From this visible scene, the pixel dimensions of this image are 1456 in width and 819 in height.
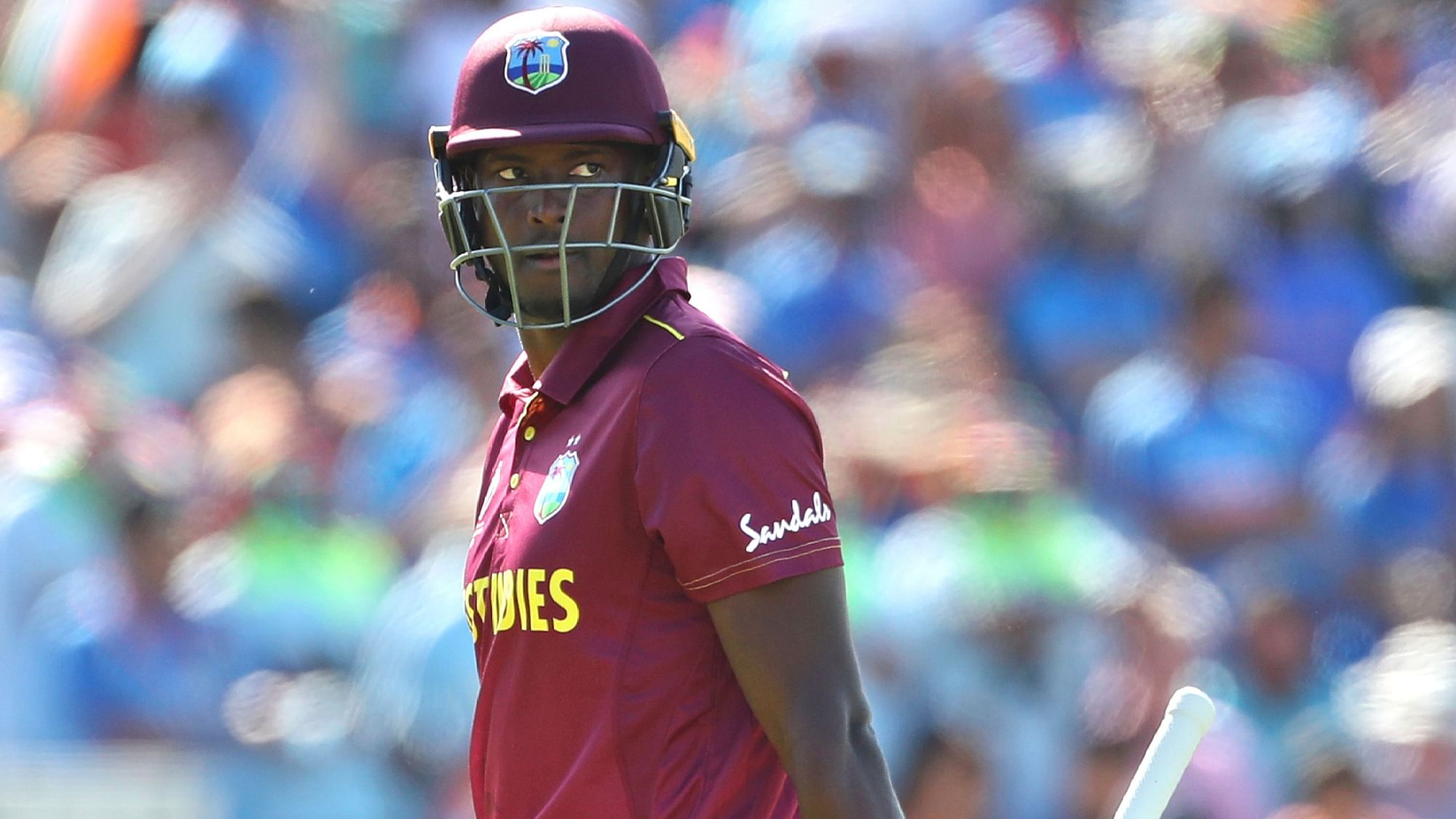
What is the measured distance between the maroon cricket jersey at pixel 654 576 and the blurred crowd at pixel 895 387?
172 cm

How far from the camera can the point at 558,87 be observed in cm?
172

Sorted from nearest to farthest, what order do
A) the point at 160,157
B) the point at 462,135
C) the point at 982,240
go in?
1. the point at 462,135
2. the point at 982,240
3. the point at 160,157

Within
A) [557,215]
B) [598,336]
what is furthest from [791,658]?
[557,215]

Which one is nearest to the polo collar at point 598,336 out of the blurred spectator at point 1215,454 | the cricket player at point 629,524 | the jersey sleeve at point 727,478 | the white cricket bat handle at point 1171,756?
the cricket player at point 629,524

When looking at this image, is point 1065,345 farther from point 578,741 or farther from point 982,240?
point 578,741

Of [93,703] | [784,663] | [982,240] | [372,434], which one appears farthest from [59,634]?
[784,663]

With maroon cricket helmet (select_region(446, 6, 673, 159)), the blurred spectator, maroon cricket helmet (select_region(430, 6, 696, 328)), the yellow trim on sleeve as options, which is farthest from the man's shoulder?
the blurred spectator

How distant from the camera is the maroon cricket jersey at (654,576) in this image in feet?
5.02

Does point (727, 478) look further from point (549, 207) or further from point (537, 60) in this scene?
point (537, 60)

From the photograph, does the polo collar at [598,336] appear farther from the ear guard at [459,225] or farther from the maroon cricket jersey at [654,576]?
the ear guard at [459,225]

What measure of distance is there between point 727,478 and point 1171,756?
49 cm

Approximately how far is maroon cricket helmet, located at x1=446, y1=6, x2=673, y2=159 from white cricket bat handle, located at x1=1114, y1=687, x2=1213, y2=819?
0.73 meters

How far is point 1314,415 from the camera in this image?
344 centimetres

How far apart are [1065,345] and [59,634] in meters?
2.15
